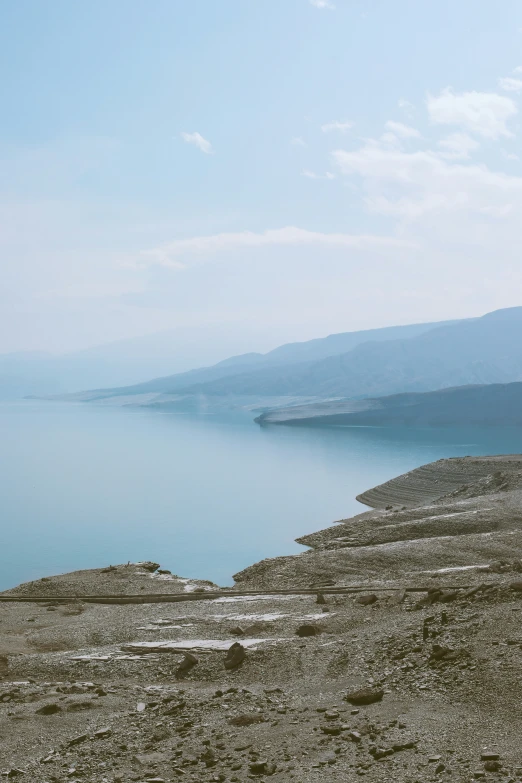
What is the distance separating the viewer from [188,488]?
179 ft

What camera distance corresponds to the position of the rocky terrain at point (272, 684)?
646 cm

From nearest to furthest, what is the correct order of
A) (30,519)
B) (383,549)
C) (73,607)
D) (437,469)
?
(73,607)
(383,549)
(30,519)
(437,469)

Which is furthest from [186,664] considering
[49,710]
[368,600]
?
[368,600]

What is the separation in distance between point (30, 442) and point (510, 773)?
323ft

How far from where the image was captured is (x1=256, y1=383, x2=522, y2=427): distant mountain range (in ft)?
388

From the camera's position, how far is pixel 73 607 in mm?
16641

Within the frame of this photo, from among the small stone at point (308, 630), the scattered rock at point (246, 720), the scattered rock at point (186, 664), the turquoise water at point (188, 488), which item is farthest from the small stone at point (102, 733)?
the turquoise water at point (188, 488)

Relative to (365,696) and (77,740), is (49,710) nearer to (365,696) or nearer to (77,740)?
(77,740)

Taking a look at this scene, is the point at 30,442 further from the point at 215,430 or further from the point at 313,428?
the point at 313,428

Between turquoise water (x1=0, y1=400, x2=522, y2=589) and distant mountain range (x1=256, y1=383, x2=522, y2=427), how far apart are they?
1010 centimetres

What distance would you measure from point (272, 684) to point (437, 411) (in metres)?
117

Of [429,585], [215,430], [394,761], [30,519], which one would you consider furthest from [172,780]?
[215,430]

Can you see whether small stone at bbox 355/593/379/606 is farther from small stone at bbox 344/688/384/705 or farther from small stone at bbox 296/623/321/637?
small stone at bbox 344/688/384/705

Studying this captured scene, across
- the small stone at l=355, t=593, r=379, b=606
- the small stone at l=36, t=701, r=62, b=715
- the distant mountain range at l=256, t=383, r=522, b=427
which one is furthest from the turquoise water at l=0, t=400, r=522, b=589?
the small stone at l=36, t=701, r=62, b=715
